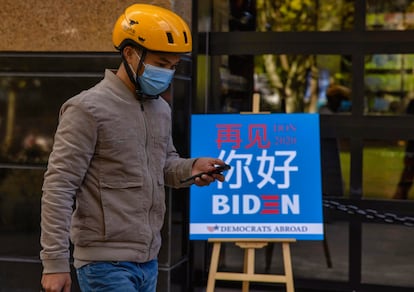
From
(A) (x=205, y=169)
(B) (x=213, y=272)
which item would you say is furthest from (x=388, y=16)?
(A) (x=205, y=169)

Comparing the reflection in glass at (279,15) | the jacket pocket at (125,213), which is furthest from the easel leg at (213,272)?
the jacket pocket at (125,213)

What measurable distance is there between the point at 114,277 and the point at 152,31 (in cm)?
95

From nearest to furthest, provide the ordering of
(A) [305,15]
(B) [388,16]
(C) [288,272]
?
(C) [288,272] < (B) [388,16] < (A) [305,15]

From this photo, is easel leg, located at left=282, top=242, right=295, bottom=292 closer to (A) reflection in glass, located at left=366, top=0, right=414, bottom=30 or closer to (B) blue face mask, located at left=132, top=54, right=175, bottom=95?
(A) reflection in glass, located at left=366, top=0, right=414, bottom=30

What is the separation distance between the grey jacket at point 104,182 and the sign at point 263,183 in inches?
71.7

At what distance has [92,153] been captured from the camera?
2998 mm

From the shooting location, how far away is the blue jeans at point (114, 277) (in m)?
2.97

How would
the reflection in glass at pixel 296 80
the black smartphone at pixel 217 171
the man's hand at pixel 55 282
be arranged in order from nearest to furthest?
the man's hand at pixel 55 282, the black smartphone at pixel 217 171, the reflection in glass at pixel 296 80

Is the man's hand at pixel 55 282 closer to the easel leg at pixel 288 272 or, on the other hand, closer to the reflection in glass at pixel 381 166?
the easel leg at pixel 288 272

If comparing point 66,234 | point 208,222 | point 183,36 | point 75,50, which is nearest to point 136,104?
point 183,36

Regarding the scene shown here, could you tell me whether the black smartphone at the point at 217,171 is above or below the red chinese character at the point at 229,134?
below

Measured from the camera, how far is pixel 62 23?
18.2ft

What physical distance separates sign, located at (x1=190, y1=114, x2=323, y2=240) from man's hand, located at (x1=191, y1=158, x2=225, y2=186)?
5.60 feet

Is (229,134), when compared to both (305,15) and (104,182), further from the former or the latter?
(104,182)
